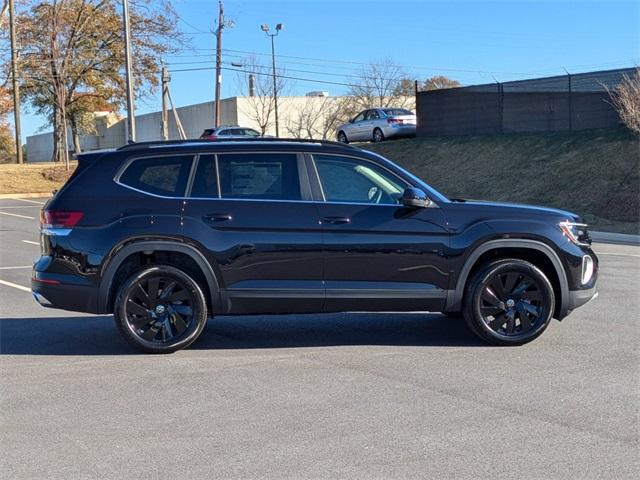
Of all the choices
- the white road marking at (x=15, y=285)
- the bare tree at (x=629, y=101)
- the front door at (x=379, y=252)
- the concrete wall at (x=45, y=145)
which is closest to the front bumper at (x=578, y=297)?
the front door at (x=379, y=252)

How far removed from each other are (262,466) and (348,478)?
50cm

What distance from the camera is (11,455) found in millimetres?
4457

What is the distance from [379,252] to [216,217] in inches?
57.1

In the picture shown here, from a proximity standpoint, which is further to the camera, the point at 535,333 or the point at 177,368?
the point at 535,333

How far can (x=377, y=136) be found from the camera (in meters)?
33.2

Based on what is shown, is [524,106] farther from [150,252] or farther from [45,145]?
[45,145]

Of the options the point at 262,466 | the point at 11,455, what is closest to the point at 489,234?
the point at 262,466

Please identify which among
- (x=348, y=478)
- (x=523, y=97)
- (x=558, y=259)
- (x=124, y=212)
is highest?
(x=523, y=97)

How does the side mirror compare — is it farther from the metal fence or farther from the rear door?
the metal fence

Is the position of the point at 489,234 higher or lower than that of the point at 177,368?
higher

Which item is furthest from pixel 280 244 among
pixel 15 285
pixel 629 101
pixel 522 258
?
pixel 629 101

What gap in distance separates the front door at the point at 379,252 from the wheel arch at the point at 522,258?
15 cm

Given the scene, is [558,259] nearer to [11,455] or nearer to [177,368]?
[177,368]

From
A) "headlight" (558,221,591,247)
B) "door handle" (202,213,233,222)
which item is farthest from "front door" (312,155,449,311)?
"headlight" (558,221,591,247)
